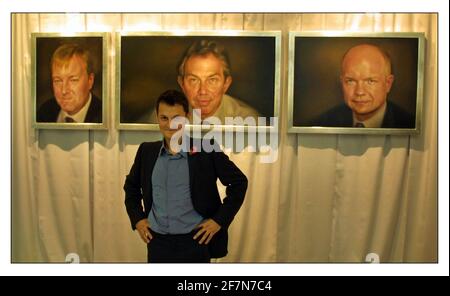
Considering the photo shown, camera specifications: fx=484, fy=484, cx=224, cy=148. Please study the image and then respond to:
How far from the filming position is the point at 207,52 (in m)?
2.36

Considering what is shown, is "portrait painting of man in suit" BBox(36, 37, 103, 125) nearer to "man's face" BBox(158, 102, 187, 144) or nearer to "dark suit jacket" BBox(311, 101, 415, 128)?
"man's face" BBox(158, 102, 187, 144)

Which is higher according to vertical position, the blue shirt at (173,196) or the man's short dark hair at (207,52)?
the man's short dark hair at (207,52)

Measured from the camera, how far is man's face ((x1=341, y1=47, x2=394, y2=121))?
2355 millimetres

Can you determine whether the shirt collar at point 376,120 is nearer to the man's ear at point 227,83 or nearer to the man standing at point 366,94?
the man standing at point 366,94

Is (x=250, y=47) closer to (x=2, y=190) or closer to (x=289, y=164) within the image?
(x=289, y=164)

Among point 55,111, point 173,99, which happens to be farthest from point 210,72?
point 55,111

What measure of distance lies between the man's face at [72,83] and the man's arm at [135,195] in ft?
1.58

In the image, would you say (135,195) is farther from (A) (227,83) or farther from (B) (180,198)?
(A) (227,83)

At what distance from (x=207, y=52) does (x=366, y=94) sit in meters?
0.80

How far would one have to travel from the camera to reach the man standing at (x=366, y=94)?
7.73 ft

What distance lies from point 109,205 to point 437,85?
1.72 m

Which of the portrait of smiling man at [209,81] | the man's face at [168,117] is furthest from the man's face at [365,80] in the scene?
the man's face at [168,117]

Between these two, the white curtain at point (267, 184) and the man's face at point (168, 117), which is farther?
the white curtain at point (267, 184)
